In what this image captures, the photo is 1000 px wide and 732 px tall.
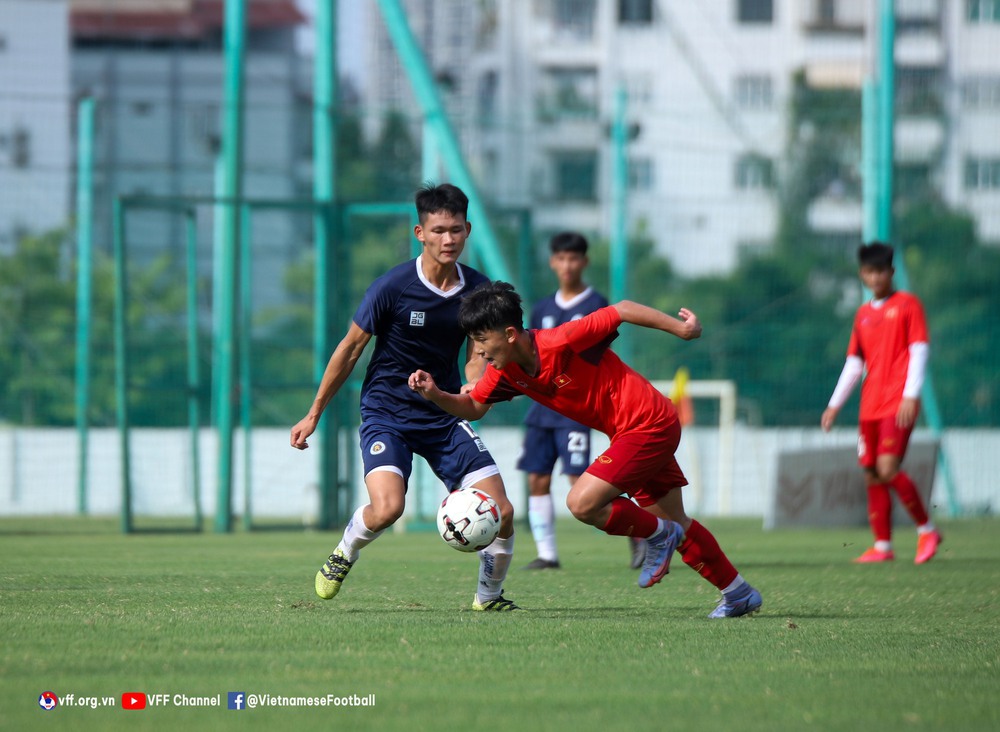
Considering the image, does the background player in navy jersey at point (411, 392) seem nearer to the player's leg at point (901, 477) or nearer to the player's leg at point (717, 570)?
the player's leg at point (717, 570)

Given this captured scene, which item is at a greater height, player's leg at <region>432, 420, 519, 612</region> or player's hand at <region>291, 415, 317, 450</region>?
player's hand at <region>291, 415, 317, 450</region>

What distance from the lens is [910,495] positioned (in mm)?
11031

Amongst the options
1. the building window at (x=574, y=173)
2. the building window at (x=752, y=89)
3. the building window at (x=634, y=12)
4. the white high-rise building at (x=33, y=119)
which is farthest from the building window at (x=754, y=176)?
the building window at (x=634, y=12)

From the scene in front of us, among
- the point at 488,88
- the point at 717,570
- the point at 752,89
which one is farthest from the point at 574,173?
the point at 717,570

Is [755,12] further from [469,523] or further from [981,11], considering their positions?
[469,523]

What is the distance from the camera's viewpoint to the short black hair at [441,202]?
23.5ft

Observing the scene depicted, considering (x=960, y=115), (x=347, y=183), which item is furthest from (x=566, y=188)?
(x=960, y=115)

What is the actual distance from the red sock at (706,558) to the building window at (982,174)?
20.7 m

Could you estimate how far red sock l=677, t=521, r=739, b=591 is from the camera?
6.90 meters

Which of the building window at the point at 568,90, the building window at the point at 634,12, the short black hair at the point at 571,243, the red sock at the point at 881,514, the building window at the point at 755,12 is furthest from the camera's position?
the building window at the point at 755,12

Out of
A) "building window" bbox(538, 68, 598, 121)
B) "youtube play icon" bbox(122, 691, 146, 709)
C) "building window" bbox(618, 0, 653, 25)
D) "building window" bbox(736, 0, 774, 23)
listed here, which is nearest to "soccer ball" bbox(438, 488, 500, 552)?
"youtube play icon" bbox(122, 691, 146, 709)

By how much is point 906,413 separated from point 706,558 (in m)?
4.10

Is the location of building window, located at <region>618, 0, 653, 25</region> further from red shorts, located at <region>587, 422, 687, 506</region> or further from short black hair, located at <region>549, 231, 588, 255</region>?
red shorts, located at <region>587, 422, 687, 506</region>

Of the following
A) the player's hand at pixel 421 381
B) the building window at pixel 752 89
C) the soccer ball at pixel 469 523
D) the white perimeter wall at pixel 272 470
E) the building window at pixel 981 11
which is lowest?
the white perimeter wall at pixel 272 470
